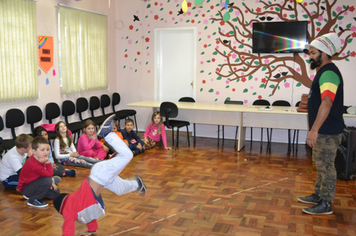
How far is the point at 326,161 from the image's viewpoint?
325cm

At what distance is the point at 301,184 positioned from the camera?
4227mm

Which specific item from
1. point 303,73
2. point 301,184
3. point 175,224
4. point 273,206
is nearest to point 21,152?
point 175,224

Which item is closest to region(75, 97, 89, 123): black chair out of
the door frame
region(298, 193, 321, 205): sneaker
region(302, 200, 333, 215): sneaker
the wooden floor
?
the door frame

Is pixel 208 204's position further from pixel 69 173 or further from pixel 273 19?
pixel 273 19

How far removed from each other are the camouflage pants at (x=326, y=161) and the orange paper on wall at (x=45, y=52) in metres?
4.51

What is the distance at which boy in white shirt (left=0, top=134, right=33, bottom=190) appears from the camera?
12.4 ft

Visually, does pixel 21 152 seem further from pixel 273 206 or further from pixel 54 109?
pixel 273 206

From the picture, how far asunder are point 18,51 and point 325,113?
4.45 m

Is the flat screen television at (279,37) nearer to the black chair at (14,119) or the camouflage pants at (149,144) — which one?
the camouflage pants at (149,144)

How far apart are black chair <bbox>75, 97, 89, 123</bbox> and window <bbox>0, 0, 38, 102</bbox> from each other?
959 mm

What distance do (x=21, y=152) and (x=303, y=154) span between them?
4.30 metres

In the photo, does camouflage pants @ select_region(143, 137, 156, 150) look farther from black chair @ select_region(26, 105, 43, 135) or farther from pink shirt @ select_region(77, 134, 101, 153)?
black chair @ select_region(26, 105, 43, 135)

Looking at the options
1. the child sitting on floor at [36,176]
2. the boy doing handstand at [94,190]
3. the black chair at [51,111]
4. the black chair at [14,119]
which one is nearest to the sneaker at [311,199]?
the boy doing handstand at [94,190]

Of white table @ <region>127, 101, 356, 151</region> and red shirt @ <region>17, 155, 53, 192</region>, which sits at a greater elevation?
white table @ <region>127, 101, 356, 151</region>
